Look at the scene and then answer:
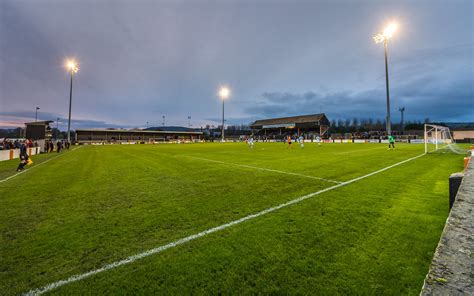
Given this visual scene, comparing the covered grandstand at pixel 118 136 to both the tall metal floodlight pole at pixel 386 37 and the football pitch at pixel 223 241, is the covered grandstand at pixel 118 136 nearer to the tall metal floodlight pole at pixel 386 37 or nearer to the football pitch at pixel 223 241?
the tall metal floodlight pole at pixel 386 37

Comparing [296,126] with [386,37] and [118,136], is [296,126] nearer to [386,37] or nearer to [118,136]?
[386,37]

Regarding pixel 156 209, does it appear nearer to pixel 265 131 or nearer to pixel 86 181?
pixel 86 181

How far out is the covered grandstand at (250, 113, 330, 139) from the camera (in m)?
79.2

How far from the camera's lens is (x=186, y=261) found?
2.76 meters

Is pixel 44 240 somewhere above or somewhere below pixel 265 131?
below

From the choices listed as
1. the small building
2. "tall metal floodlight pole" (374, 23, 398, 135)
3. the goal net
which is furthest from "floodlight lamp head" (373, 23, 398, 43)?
the small building

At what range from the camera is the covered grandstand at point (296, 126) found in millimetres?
79250

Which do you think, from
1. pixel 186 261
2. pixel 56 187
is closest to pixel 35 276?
pixel 186 261

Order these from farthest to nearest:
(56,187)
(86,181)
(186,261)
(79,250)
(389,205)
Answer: (86,181)
(56,187)
(389,205)
(79,250)
(186,261)

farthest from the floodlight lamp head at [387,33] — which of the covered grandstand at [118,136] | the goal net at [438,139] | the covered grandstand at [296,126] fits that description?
the covered grandstand at [118,136]

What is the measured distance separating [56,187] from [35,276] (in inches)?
242

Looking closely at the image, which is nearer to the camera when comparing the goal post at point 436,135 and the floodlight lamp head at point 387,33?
the goal post at point 436,135

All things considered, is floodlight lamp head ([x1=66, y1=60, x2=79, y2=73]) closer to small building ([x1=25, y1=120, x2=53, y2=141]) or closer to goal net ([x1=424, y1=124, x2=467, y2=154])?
small building ([x1=25, y1=120, x2=53, y2=141])

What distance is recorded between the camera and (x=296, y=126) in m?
85.2
